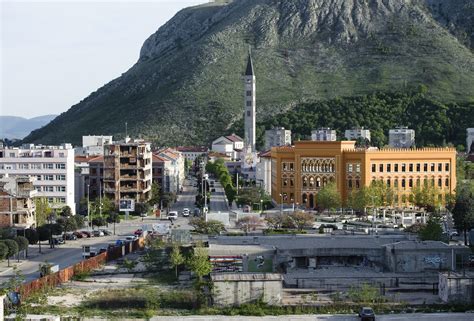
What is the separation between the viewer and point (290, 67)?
17125 cm

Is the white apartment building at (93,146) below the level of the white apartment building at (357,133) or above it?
below

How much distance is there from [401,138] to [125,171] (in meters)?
51.5

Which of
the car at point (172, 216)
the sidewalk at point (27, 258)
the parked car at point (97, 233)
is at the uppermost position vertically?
the car at point (172, 216)

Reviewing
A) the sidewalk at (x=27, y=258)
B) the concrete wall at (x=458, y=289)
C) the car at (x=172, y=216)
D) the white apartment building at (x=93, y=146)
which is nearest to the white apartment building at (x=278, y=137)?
the white apartment building at (x=93, y=146)

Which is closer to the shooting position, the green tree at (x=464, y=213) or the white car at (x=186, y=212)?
the green tree at (x=464, y=213)

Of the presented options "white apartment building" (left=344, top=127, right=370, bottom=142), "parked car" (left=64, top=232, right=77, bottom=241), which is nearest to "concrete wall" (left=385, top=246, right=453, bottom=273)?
"parked car" (left=64, top=232, right=77, bottom=241)

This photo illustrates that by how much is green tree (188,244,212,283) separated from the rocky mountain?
109 metres

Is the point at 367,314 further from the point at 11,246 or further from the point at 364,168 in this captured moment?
the point at 364,168

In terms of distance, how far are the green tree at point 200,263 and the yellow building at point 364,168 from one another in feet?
120

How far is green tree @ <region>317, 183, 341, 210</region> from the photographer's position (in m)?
71.1

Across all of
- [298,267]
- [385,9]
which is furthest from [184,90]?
[298,267]

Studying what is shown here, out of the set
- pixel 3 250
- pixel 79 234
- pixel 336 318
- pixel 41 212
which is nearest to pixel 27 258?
pixel 3 250

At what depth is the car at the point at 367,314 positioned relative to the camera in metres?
32.2

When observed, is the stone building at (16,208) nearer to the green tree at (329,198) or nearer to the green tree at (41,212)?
the green tree at (41,212)
